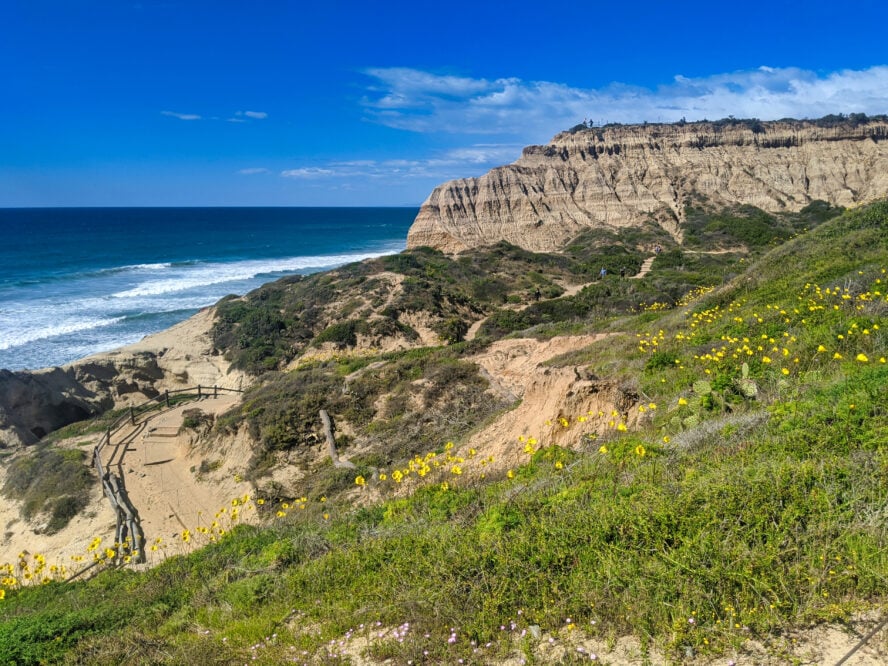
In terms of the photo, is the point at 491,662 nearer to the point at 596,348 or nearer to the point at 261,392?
the point at 596,348

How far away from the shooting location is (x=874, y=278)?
9930 mm

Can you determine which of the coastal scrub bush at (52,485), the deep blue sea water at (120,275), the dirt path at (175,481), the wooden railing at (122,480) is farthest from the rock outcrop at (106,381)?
the dirt path at (175,481)

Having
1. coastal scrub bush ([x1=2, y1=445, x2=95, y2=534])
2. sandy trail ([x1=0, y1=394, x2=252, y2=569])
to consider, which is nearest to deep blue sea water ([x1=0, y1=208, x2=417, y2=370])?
coastal scrub bush ([x1=2, y1=445, x2=95, y2=534])

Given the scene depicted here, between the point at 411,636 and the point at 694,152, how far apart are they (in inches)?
2808

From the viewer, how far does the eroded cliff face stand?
54.8 m

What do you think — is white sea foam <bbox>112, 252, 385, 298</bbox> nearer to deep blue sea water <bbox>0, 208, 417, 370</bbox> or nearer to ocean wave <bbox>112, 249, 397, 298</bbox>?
ocean wave <bbox>112, 249, 397, 298</bbox>

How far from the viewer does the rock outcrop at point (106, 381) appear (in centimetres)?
1964

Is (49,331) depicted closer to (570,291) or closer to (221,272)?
(221,272)

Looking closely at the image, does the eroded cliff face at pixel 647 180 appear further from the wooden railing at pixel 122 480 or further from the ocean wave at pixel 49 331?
the wooden railing at pixel 122 480

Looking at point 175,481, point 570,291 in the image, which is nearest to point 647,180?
point 570,291

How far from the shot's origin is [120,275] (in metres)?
57.8

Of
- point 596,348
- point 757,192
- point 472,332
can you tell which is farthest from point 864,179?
point 596,348

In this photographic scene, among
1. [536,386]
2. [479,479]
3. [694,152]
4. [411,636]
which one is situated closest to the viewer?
[411,636]

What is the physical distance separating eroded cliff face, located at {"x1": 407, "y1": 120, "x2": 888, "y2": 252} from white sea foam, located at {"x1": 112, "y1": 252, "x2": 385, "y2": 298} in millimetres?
20490
